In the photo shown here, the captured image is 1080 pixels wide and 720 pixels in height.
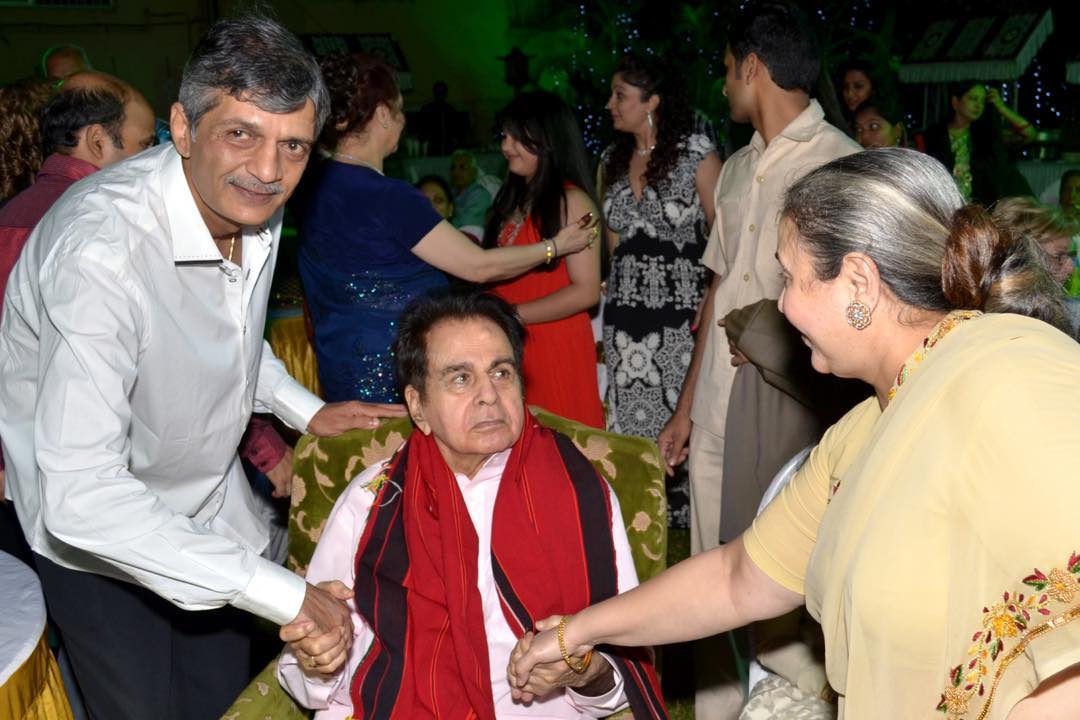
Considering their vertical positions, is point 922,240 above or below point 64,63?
below

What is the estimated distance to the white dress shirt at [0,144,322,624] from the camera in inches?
63.9

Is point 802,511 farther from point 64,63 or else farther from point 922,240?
point 64,63

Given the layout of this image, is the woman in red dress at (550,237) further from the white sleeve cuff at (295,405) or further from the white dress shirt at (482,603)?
the white dress shirt at (482,603)

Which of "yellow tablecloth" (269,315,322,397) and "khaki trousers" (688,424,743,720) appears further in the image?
"yellow tablecloth" (269,315,322,397)

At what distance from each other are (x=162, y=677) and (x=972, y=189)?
16.1 feet

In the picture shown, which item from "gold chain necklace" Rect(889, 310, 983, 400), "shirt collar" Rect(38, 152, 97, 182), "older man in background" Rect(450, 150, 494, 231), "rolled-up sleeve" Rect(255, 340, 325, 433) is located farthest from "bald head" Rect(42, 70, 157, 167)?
"older man in background" Rect(450, 150, 494, 231)

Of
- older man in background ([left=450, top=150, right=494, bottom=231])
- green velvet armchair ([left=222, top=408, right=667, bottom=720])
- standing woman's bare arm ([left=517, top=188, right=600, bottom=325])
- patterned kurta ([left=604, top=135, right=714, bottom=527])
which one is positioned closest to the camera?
green velvet armchair ([left=222, top=408, right=667, bottom=720])

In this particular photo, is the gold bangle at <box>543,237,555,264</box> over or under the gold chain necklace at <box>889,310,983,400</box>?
under

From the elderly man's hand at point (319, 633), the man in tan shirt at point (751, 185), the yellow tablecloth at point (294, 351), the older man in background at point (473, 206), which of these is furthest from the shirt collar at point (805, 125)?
the older man in background at point (473, 206)

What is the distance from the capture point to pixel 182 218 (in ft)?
Result: 5.94

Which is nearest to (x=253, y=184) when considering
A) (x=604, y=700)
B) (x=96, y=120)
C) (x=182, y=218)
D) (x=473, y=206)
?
(x=182, y=218)

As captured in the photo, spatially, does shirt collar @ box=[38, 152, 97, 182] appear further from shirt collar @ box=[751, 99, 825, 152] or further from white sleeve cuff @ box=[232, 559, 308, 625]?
shirt collar @ box=[751, 99, 825, 152]

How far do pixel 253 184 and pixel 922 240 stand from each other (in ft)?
3.51

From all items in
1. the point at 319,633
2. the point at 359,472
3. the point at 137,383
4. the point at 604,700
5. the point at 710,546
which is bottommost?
the point at 710,546
